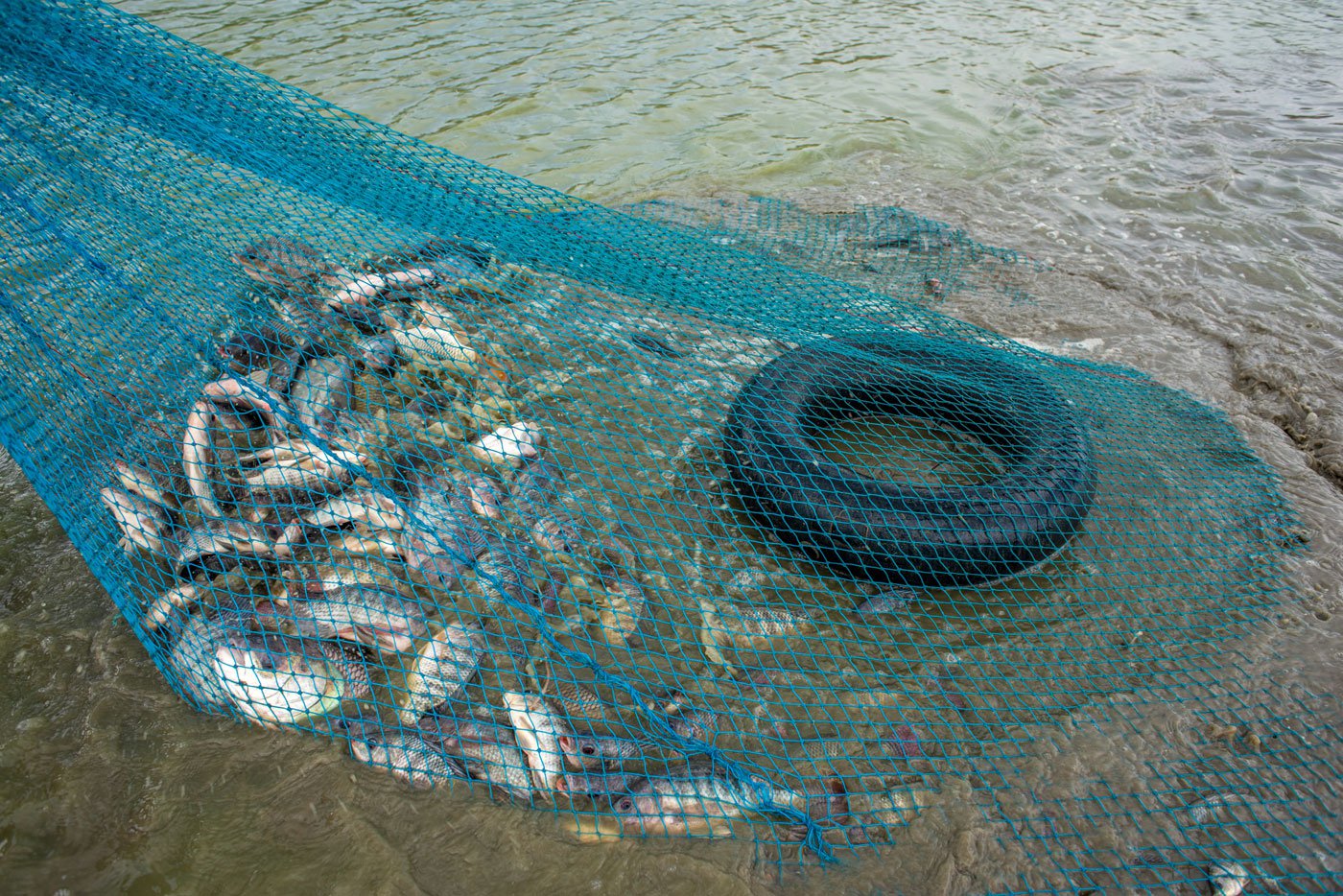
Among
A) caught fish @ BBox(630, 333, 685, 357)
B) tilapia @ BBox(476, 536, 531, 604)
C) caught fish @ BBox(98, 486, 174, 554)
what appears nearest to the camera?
tilapia @ BBox(476, 536, 531, 604)

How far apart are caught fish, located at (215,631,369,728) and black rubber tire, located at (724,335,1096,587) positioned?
1940mm

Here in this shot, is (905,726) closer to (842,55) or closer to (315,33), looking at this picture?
(842,55)

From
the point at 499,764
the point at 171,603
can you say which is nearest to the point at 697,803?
the point at 499,764

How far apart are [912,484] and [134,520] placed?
12.0 ft

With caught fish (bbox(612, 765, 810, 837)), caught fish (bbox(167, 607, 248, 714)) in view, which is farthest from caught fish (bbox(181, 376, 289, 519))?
caught fish (bbox(612, 765, 810, 837))

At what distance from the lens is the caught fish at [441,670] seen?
2.80 m

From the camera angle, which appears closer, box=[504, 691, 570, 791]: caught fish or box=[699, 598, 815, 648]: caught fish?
box=[504, 691, 570, 791]: caught fish

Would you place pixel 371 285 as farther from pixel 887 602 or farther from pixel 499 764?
pixel 887 602

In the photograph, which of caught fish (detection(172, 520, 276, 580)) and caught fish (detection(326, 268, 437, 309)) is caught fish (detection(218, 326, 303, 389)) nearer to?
caught fish (detection(326, 268, 437, 309))

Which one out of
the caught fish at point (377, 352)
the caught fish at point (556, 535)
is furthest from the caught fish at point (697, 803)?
the caught fish at point (377, 352)

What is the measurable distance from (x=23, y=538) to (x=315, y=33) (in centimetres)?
943

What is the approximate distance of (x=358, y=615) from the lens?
3.02 meters

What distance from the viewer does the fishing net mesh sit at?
2.66 meters

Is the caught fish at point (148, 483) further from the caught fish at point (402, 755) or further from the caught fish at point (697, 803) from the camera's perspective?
the caught fish at point (697, 803)
